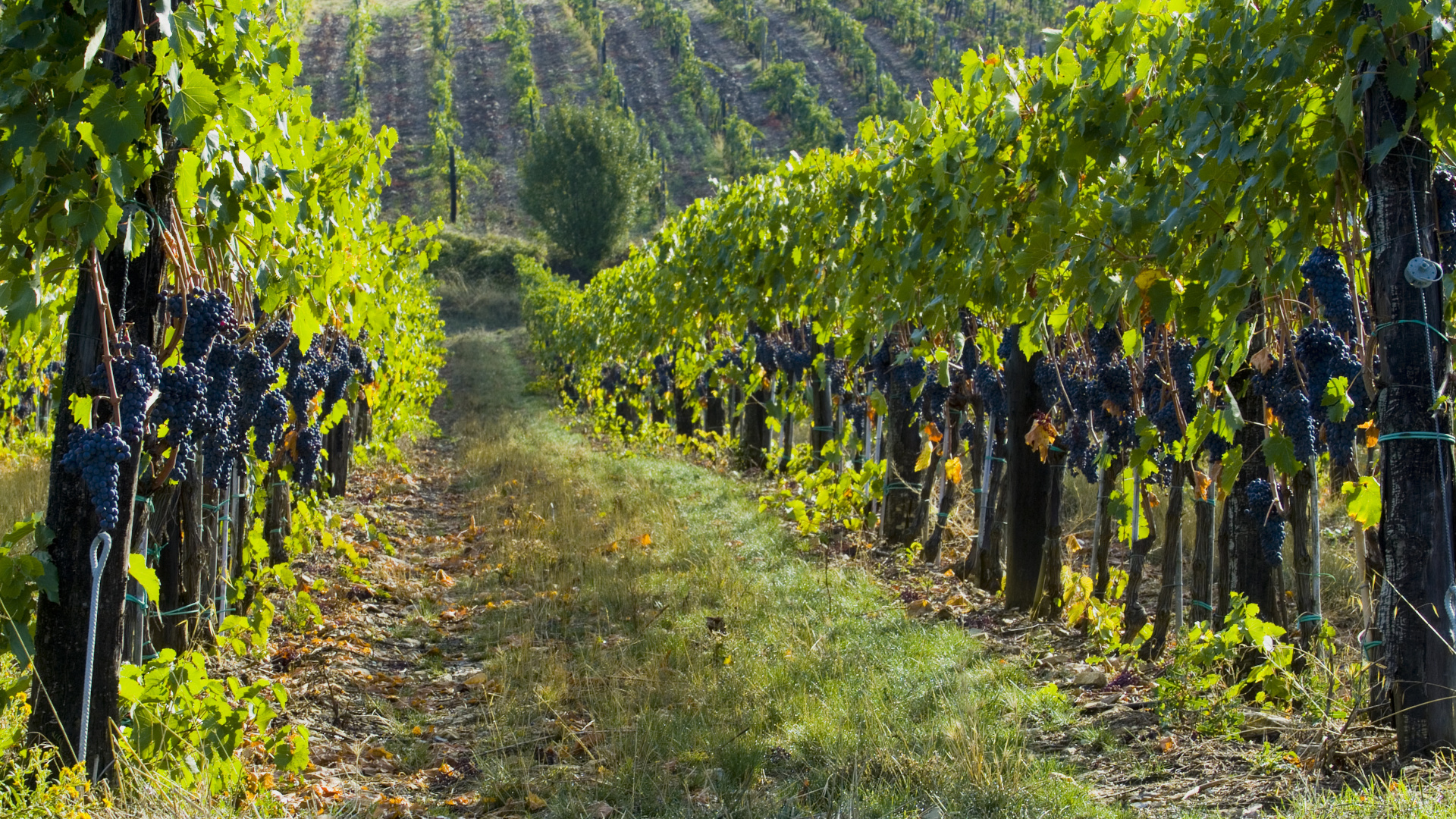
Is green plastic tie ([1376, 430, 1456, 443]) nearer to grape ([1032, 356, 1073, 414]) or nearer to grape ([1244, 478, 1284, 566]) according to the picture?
grape ([1244, 478, 1284, 566])

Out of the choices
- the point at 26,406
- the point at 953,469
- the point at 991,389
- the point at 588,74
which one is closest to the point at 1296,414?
the point at 991,389

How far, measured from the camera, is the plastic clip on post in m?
2.84

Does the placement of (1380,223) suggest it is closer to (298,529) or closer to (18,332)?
(18,332)

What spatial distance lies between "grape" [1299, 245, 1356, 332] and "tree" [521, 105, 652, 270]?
46.2 meters

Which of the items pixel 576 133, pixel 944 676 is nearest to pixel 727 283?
pixel 944 676

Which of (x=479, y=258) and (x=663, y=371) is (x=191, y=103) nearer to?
(x=663, y=371)

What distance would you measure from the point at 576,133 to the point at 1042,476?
46291 millimetres

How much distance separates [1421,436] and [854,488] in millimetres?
5010

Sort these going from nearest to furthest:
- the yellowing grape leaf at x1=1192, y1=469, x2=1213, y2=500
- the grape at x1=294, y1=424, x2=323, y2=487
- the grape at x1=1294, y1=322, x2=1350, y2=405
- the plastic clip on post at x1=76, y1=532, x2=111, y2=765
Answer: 1. the plastic clip on post at x1=76, y1=532, x2=111, y2=765
2. the grape at x1=1294, y1=322, x2=1350, y2=405
3. the yellowing grape leaf at x1=1192, y1=469, x2=1213, y2=500
4. the grape at x1=294, y1=424, x2=323, y2=487

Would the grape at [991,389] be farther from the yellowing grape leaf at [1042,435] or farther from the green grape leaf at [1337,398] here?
the green grape leaf at [1337,398]

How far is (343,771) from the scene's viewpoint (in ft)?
13.0

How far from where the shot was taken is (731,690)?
446 centimetres

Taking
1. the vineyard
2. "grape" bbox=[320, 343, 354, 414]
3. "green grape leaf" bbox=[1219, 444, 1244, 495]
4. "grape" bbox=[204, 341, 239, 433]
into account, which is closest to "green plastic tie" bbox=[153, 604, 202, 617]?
the vineyard

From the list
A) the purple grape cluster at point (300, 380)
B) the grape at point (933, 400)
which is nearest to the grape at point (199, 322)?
the purple grape cluster at point (300, 380)
